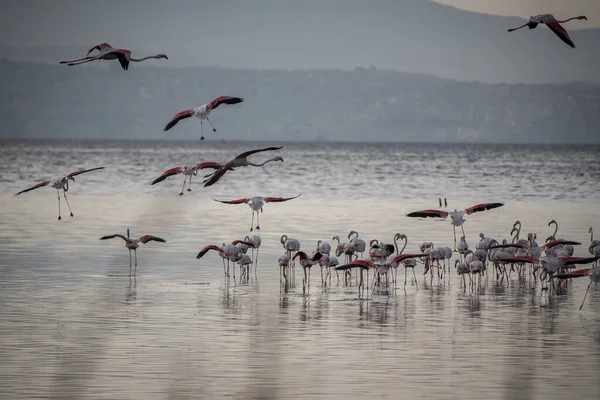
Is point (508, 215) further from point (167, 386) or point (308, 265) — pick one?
point (167, 386)

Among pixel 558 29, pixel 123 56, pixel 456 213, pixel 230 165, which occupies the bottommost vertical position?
pixel 456 213

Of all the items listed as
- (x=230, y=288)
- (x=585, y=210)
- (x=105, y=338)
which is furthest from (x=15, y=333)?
(x=585, y=210)

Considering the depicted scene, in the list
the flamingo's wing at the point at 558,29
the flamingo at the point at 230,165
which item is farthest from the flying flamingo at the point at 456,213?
the flamingo's wing at the point at 558,29

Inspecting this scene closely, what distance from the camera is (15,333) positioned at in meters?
13.0

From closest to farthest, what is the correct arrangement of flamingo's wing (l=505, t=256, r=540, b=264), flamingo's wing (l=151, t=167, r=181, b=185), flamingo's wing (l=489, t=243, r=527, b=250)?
flamingo's wing (l=151, t=167, r=181, b=185) → flamingo's wing (l=505, t=256, r=540, b=264) → flamingo's wing (l=489, t=243, r=527, b=250)

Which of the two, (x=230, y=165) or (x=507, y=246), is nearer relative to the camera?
(x=230, y=165)

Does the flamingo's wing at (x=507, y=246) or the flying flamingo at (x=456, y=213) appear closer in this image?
the flamingo's wing at (x=507, y=246)

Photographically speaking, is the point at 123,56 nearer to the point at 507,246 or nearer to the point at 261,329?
the point at 261,329

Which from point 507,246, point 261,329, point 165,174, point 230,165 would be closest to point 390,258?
point 507,246

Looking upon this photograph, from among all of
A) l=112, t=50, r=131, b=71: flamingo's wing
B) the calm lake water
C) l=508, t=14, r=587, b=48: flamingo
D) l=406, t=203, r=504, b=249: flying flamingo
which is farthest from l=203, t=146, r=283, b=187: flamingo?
l=508, t=14, r=587, b=48: flamingo

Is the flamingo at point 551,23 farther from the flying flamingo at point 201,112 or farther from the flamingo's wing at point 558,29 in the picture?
the flying flamingo at point 201,112

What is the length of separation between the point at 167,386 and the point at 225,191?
3464cm

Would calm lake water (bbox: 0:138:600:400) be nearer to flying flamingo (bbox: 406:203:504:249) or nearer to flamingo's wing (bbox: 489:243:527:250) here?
flamingo's wing (bbox: 489:243:527:250)

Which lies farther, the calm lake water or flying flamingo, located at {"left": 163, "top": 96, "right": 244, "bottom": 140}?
flying flamingo, located at {"left": 163, "top": 96, "right": 244, "bottom": 140}
